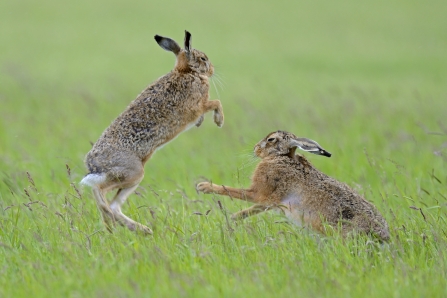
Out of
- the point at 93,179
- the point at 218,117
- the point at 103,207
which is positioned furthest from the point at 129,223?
the point at 218,117

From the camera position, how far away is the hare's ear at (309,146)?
626 centimetres

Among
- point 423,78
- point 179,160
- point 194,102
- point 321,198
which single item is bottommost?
point 423,78

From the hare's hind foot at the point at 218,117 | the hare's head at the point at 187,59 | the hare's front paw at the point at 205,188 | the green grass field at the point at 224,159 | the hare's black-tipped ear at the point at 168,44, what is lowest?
the green grass field at the point at 224,159

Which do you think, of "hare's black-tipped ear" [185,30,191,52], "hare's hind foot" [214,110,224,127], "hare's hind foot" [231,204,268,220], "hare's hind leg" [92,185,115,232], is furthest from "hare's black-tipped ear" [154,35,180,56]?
"hare's hind foot" [231,204,268,220]

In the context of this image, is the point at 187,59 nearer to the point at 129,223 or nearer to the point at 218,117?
the point at 218,117

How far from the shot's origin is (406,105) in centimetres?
1509

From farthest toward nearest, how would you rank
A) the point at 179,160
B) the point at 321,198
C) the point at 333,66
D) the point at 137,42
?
the point at 137,42
the point at 333,66
the point at 179,160
the point at 321,198

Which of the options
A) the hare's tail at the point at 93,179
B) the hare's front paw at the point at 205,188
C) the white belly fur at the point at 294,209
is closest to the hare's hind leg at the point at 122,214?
the hare's tail at the point at 93,179

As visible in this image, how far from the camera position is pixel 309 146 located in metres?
6.39

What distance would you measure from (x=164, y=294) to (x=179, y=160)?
558 cm

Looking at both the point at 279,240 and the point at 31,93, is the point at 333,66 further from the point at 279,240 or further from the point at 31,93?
the point at 279,240

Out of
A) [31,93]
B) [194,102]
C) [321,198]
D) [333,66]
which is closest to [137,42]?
[333,66]

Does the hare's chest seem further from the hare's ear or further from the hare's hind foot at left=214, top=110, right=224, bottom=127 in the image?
the hare's hind foot at left=214, top=110, right=224, bottom=127

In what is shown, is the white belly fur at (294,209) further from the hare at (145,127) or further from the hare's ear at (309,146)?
the hare at (145,127)
